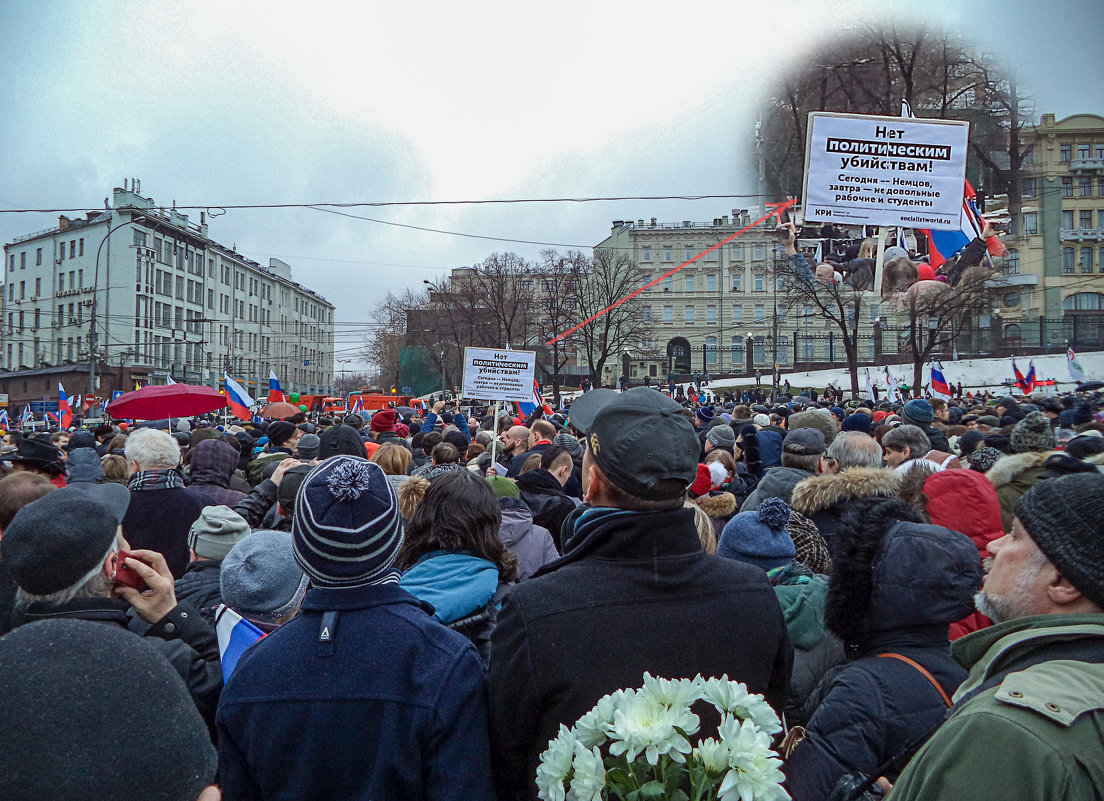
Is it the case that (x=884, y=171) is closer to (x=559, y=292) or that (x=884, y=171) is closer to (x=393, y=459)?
(x=393, y=459)

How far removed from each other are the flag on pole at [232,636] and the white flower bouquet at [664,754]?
1499mm

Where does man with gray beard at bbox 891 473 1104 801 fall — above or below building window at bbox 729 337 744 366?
below

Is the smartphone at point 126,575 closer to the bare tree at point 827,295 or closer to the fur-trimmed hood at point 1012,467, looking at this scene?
the fur-trimmed hood at point 1012,467

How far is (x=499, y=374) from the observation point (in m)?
11.1

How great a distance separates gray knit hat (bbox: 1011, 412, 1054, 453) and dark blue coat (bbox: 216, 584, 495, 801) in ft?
18.8

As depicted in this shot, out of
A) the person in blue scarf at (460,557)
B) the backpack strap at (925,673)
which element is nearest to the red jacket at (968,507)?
the backpack strap at (925,673)

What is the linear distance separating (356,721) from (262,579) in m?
1.04

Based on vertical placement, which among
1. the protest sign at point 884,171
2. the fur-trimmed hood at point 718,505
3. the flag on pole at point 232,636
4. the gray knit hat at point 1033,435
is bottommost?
the flag on pole at point 232,636

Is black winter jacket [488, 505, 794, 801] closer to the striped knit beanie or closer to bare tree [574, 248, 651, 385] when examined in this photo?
the striped knit beanie

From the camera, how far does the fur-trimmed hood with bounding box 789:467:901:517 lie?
3912 millimetres

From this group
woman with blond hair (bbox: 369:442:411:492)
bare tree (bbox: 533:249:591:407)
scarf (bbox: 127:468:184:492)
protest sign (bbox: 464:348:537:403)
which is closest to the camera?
scarf (bbox: 127:468:184:492)

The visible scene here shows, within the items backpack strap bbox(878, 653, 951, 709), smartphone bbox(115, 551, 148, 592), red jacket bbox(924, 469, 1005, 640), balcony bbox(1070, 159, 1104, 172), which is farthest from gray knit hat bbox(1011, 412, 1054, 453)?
balcony bbox(1070, 159, 1104, 172)

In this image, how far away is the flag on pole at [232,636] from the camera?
2.60m

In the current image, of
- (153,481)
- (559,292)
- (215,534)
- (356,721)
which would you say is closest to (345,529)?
(356,721)
